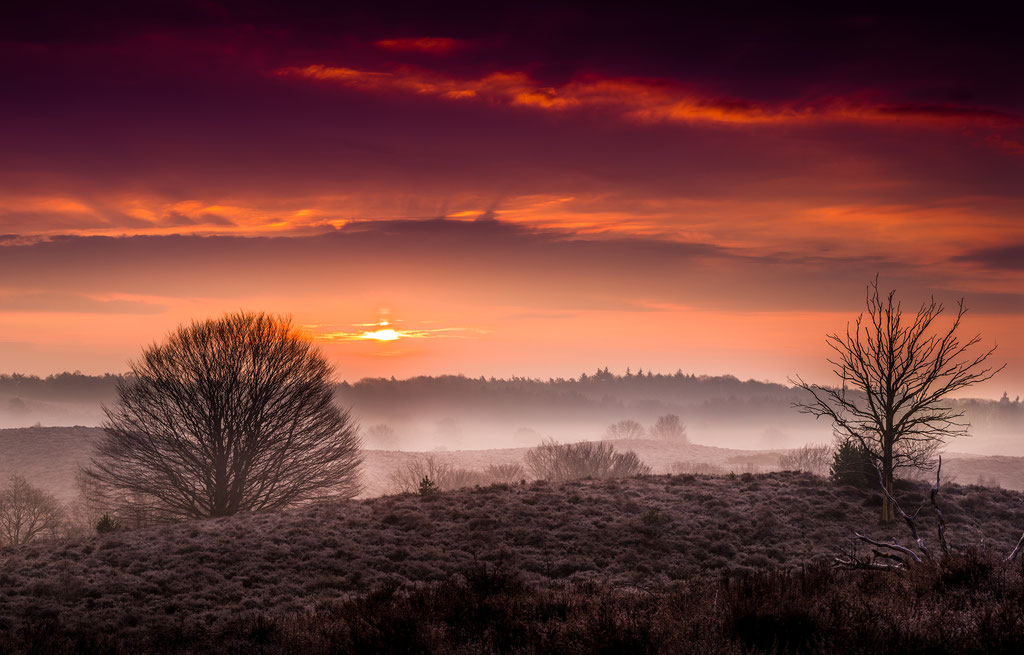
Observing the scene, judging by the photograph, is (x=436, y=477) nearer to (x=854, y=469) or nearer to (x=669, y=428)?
(x=854, y=469)

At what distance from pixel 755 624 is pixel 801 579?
9.95 ft

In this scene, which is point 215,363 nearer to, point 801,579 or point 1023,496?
point 801,579

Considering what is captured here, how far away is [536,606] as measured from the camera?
750 centimetres

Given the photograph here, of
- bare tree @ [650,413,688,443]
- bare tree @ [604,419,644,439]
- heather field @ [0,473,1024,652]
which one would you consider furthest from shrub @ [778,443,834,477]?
bare tree @ [604,419,644,439]

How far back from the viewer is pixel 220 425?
28.5 metres

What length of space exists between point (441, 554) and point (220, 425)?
53.3ft

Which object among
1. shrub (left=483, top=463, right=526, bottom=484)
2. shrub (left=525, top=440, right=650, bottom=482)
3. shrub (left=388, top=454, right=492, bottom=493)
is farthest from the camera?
shrub (left=483, top=463, right=526, bottom=484)

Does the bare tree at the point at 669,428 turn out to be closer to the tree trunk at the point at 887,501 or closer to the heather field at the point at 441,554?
the heather field at the point at 441,554

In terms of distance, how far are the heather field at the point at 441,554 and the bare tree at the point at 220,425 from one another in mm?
7462

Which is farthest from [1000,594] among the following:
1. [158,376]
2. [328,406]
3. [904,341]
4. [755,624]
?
[158,376]

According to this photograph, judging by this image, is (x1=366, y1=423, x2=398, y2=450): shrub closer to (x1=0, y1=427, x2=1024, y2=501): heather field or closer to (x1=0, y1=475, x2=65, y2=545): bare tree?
(x1=0, y1=427, x2=1024, y2=501): heather field

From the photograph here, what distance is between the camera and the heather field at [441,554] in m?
9.80

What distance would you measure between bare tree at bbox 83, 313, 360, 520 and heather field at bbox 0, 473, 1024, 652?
7.46m

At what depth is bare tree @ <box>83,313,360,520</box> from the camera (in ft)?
92.9
